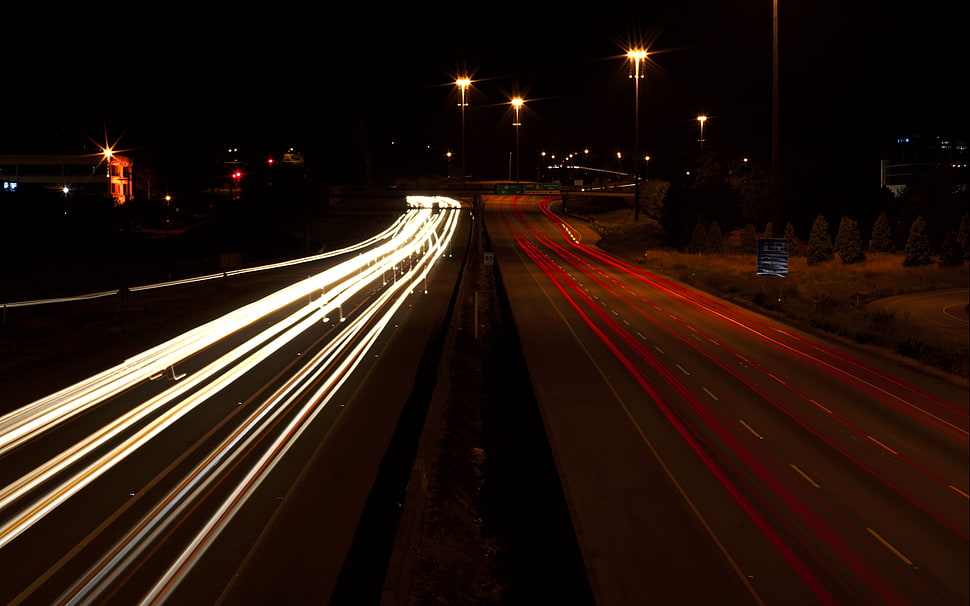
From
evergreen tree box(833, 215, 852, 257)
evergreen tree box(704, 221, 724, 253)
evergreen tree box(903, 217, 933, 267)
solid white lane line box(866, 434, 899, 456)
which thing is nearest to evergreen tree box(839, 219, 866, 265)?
evergreen tree box(833, 215, 852, 257)

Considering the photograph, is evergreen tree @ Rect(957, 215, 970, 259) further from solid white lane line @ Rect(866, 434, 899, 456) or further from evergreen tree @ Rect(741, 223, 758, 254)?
solid white lane line @ Rect(866, 434, 899, 456)

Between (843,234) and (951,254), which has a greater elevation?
(843,234)

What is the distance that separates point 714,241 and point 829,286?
1800 cm

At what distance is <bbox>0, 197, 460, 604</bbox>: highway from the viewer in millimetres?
9023

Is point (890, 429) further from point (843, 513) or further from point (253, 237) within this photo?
point (253, 237)

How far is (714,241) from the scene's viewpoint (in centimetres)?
5841

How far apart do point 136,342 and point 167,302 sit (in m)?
9.40

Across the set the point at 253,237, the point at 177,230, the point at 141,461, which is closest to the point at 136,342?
the point at 141,461

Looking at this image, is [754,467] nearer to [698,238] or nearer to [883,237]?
[698,238]

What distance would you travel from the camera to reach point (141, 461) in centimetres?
1296

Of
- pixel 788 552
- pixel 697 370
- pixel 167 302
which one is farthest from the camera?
pixel 167 302

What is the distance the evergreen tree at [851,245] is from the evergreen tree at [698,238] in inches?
439

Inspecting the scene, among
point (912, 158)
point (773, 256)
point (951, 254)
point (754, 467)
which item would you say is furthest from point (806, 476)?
point (912, 158)

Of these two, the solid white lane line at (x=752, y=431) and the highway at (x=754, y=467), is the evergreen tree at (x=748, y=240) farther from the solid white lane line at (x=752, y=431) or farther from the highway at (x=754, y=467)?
the solid white lane line at (x=752, y=431)
